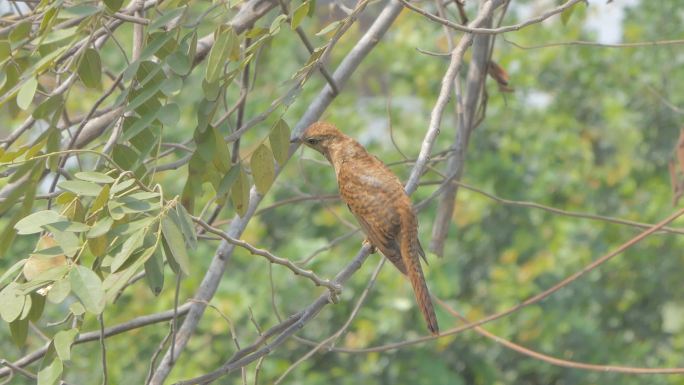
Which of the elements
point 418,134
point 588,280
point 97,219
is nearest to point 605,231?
point 588,280

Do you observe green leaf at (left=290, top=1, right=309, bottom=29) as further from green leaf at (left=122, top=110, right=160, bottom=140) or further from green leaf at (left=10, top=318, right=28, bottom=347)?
green leaf at (left=10, top=318, right=28, bottom=347)

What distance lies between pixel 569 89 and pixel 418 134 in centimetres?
139

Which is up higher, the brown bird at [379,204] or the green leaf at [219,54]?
the green leaf at [219,54]

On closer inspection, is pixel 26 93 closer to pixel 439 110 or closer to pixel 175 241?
pixel 175 241

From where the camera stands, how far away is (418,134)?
7.14m

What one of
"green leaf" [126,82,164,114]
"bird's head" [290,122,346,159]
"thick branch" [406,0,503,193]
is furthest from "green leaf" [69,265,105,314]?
"bird's head" [290,122,346,159]

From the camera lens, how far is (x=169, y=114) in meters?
2.36

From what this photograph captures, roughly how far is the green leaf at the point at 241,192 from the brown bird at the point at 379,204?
608mm

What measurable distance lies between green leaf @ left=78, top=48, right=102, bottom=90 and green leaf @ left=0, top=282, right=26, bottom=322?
762mm

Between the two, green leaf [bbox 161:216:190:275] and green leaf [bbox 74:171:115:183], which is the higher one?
→ green leaf [bbox 74:171:115:183]

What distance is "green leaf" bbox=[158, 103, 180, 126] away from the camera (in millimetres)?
2340

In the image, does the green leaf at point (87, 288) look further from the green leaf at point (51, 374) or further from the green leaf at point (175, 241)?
the green leaf at point (51, 374)

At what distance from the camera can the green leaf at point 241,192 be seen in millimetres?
2549

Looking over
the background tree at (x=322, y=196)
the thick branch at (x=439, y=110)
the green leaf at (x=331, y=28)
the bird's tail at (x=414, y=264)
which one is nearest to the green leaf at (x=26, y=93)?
the background tree at (x=322, y=196)
